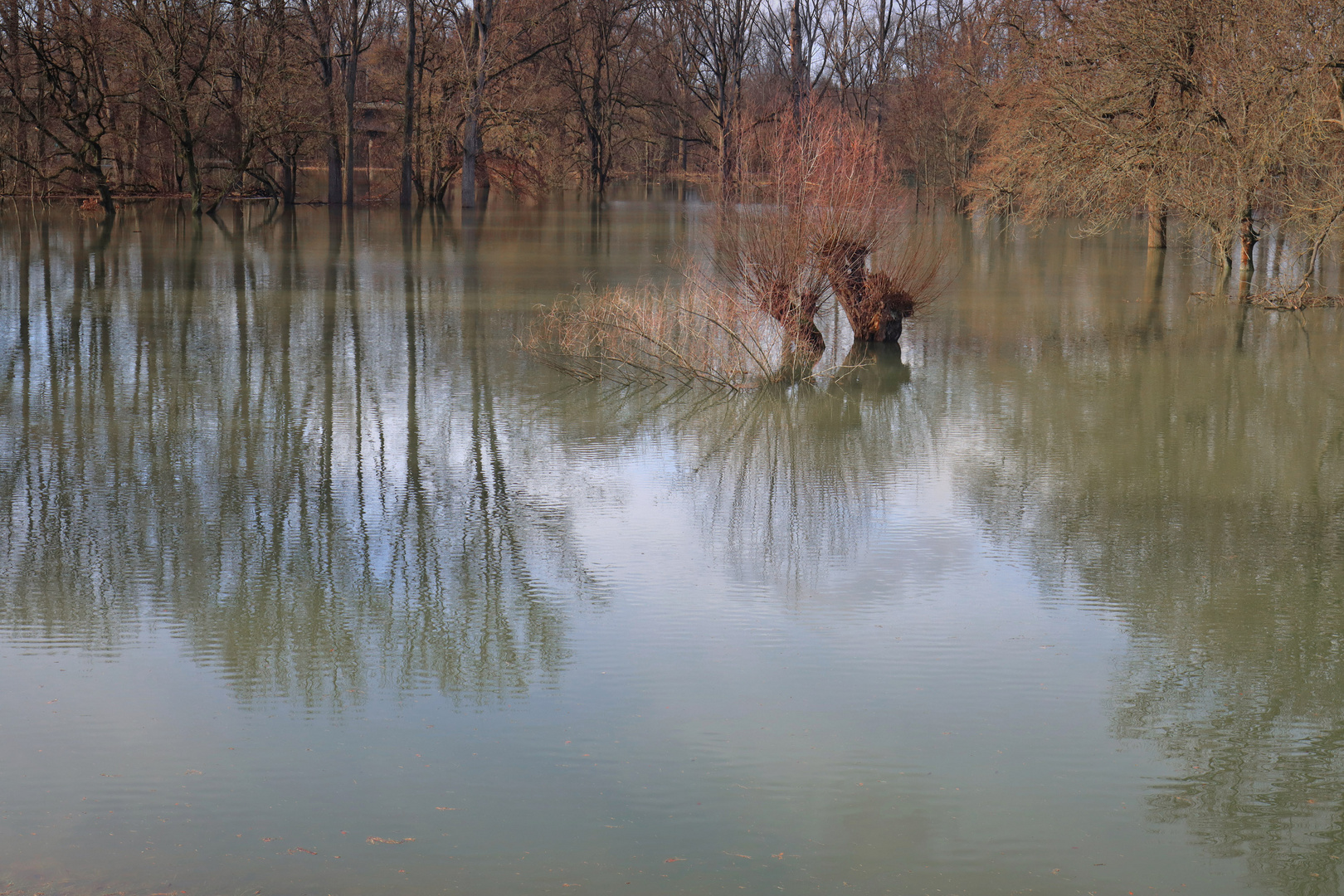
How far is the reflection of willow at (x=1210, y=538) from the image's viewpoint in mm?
5531

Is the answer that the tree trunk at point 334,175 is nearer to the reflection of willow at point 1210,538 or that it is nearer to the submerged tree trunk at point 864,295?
the submerged tree trunk at point 864,295

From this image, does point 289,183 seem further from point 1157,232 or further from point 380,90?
point 1157,232

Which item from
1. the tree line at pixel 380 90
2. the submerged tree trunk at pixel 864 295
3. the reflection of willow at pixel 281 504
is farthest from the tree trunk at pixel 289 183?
the submerged tree trunk at pixel 864 295

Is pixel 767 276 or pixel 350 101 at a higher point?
pixel 350 101

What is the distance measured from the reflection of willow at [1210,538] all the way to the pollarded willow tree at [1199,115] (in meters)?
2.99

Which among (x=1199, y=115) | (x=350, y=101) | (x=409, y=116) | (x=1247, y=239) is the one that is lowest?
(x=1247, y=239)

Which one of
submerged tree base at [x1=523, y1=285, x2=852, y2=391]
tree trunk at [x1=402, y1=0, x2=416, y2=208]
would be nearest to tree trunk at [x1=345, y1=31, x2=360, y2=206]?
tree trunk at [x1=402, y1=0, x2=416, y2=208]

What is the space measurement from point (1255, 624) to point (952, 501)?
110 inches

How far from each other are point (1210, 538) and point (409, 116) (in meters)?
39.2

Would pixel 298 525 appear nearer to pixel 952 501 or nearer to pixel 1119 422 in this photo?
pixel 952 501

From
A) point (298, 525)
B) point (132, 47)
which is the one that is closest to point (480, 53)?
point (132, 47)

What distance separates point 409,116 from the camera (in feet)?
146

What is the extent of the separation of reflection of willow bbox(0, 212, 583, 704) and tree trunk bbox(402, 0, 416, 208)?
27368 millimetres

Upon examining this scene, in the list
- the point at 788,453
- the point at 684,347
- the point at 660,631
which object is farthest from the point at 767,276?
the point at 660,631
